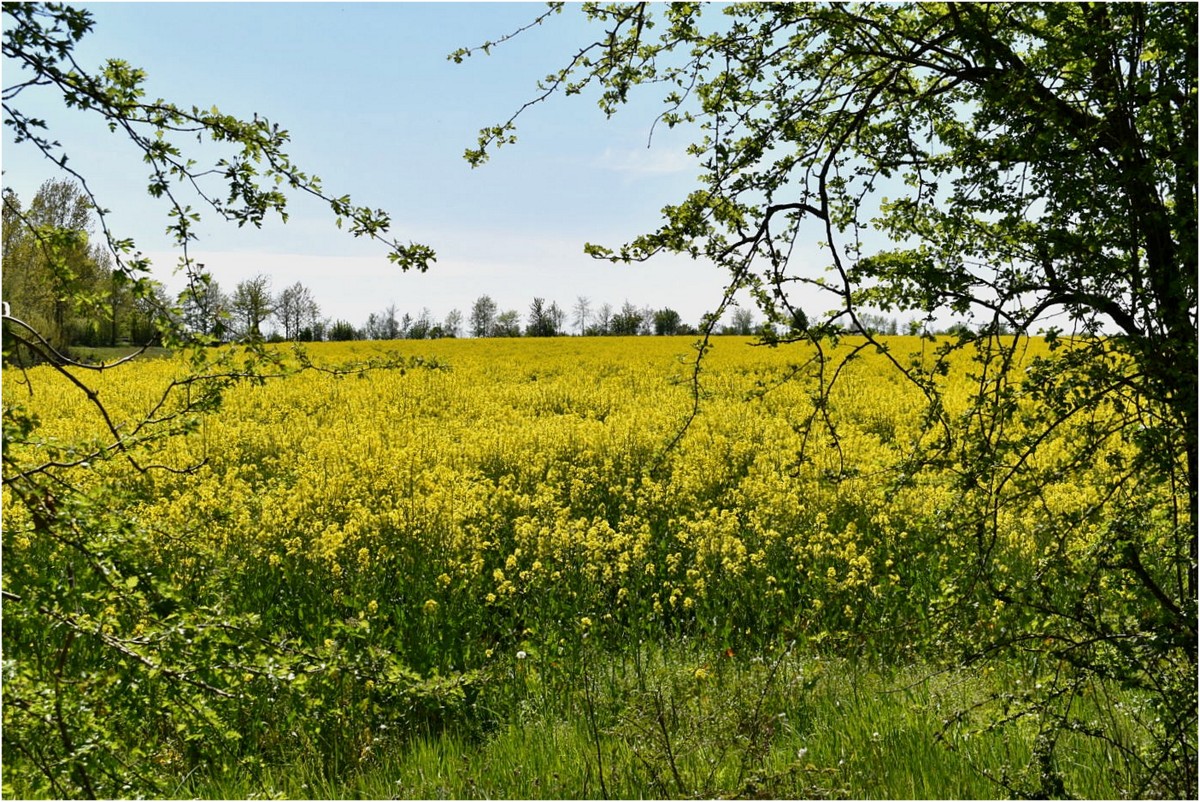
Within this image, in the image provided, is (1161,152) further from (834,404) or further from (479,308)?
(479,308)

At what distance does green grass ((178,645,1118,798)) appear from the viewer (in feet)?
10.7

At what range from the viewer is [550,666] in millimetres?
4898

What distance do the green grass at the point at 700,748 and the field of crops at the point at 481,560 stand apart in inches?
2.4

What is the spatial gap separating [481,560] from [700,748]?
3114 mm

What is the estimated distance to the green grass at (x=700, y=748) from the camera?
3.26 metres

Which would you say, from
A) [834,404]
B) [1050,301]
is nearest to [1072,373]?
[1050,301]

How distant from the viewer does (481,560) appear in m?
6.30

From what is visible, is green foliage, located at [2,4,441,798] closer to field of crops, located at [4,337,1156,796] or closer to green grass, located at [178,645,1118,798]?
field of crops, located at [4,337,1156,796]

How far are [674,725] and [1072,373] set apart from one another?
231 cm

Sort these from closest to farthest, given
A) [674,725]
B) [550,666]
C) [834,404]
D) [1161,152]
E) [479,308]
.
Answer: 1. [1161,152]
2. [674,725]
3. [550,666]
4. [834,404]
5. [479,308]

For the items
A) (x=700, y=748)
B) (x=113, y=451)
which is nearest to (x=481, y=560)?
(x=700, y=748)

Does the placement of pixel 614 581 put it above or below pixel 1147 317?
below

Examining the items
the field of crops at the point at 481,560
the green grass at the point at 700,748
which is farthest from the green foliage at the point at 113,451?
the green grass at the point at 700,748

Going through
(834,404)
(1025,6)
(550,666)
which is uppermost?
(1025,6)
